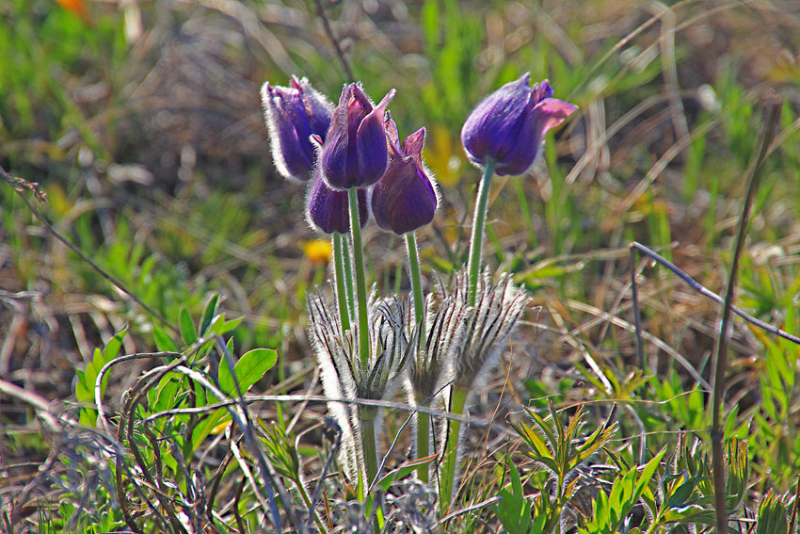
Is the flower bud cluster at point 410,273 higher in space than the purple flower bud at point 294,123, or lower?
lower

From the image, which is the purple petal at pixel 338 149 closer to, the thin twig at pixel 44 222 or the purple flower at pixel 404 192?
the purple flower at pixel 404 192

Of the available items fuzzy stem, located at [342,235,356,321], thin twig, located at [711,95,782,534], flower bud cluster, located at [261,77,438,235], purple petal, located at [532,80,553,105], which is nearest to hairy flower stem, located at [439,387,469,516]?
fuzzy stem, located at [342,235,356,321]

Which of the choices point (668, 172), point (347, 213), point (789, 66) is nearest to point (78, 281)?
point (347, 213)

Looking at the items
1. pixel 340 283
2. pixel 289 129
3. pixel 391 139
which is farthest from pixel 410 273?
pixel 289 129

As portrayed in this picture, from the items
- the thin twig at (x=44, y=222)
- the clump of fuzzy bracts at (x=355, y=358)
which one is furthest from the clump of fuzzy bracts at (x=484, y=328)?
the thin twig at (x=44, y=222)

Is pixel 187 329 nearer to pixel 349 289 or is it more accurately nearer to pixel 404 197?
pixel 349 289
